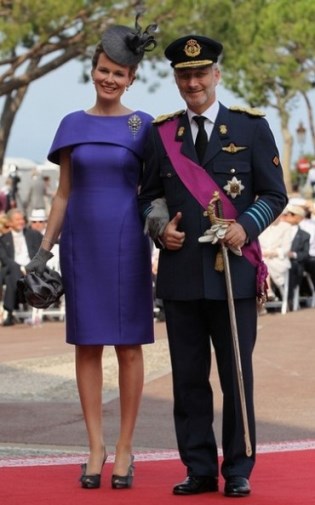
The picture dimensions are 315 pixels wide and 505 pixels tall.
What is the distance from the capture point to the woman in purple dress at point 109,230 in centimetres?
744

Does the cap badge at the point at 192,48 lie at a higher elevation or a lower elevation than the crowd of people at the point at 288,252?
higher

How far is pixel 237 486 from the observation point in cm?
708

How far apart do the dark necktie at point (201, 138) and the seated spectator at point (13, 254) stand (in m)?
14.4

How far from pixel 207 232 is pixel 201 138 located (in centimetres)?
43

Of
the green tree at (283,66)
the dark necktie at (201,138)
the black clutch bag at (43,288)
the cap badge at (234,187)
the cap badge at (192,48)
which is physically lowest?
the black clutch bag at (43,288)

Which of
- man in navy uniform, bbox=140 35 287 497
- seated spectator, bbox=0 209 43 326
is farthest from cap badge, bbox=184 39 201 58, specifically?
seated spectator, bbox=0 209 43 326

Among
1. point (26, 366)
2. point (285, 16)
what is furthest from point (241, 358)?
point (285, 16)

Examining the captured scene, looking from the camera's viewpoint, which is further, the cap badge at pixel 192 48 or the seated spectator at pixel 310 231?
the seated spectator at pixel 310 231

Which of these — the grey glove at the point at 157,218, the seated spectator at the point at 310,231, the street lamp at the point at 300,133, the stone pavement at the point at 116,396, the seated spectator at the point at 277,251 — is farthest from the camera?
the street lamp at the point at 300,133

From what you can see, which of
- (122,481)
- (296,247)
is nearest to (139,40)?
(122,481)

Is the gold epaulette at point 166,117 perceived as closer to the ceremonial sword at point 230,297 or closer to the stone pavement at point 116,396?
the ceremonial sword at point 230,297

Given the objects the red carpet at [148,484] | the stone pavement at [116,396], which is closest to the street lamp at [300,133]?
the stone pavement at [116,396]

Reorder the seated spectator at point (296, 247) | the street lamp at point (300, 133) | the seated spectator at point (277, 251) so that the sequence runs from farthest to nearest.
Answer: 1. the street lamp at point (300, 133)
2. the seated spectator at point (296, 247)
3. the seated spectator at point (277, 251)

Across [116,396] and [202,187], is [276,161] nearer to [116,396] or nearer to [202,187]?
[202,187]
